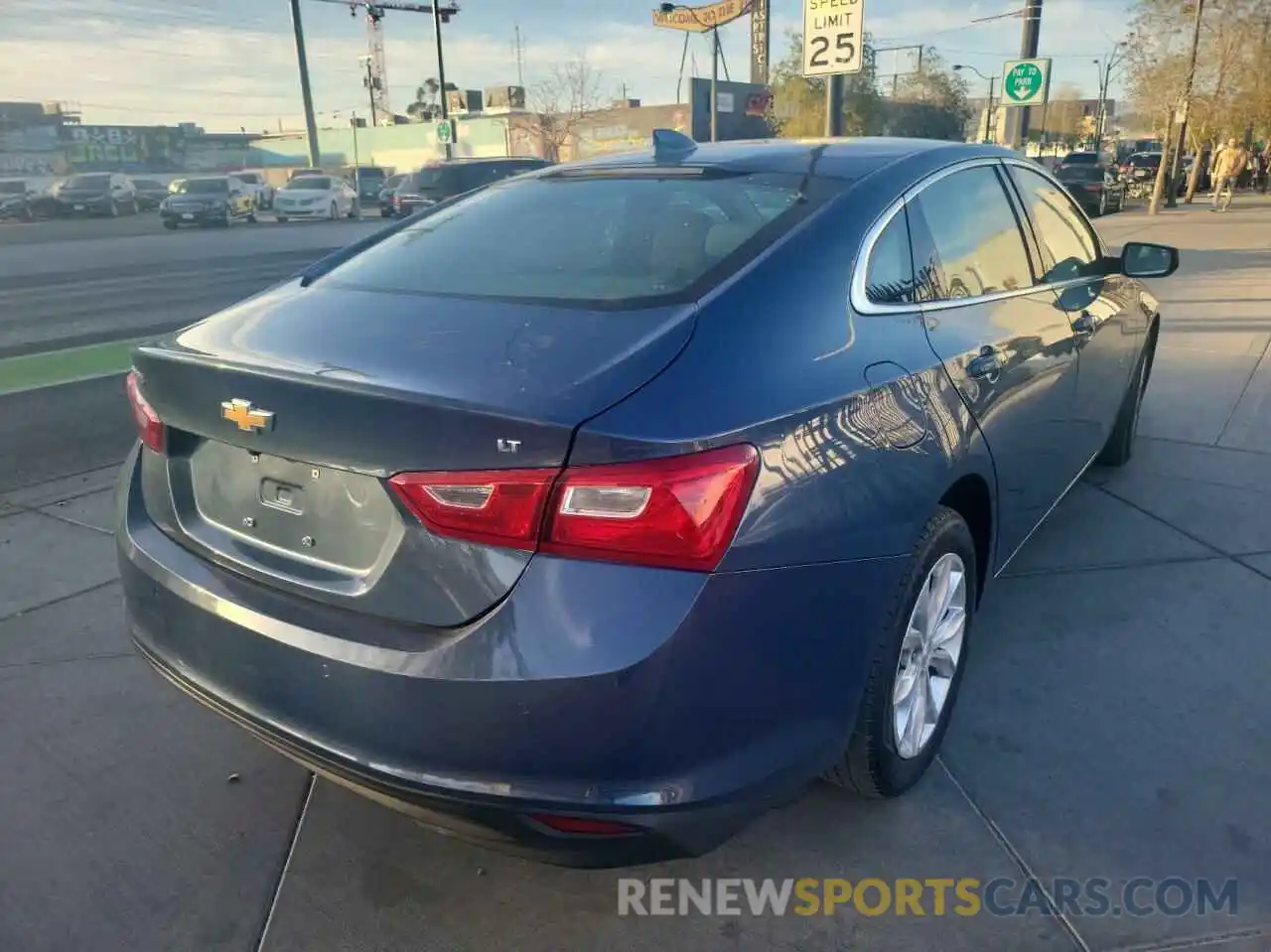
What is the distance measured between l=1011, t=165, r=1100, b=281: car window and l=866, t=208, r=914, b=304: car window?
113 centimetres

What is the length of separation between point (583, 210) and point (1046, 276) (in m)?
1.75

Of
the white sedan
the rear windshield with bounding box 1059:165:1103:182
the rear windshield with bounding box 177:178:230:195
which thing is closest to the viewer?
the rear windshield with bounding box 1059:165:1103:182

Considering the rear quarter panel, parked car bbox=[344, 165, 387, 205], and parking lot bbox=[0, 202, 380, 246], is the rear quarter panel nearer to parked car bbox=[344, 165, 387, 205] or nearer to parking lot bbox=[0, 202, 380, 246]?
parking lot bbox=[0, 202, 380, 246]

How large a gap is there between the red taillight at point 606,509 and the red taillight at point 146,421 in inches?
39.0

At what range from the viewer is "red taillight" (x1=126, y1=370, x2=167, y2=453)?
7.84 ft

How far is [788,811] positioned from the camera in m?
2.61

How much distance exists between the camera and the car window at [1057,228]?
3.61 m

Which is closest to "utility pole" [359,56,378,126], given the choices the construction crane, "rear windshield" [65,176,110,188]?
the construction crane

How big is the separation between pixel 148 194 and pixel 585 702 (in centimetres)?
4169

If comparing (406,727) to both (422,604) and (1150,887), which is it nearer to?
(422,604)

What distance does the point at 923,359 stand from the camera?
244cm

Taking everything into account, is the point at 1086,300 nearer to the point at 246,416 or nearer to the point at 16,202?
the point at 246,416

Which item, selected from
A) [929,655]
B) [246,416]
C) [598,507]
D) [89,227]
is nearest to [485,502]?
[598,507]

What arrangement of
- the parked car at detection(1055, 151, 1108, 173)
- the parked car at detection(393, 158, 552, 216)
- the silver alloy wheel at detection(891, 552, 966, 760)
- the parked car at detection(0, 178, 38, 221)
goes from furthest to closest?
1. the parked car at detection(0, 178, 38, 221)
2. the parked car at detection(1055, 151, 1108, 173)
3. the parked car at detection(393, 158, 552, 216)
4. the silver alloy wheel at detection(891, 552, 966, 760)
